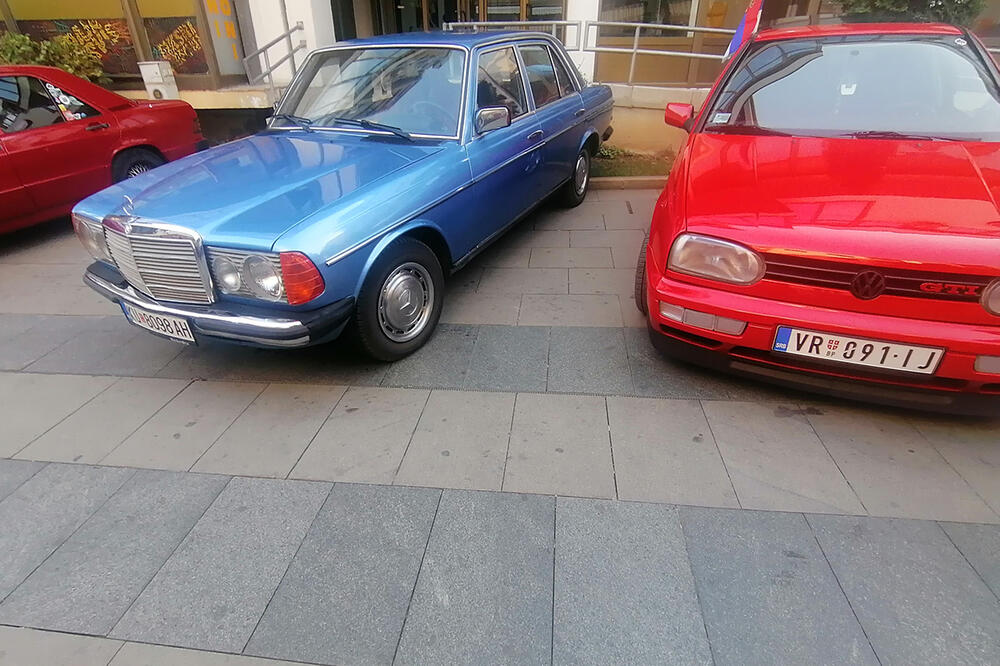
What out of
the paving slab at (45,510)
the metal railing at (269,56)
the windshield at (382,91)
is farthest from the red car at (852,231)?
the metal railing at (269,56)

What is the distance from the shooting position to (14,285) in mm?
4422

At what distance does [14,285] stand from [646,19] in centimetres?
911

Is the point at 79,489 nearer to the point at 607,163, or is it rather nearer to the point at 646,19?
the point at 607,163

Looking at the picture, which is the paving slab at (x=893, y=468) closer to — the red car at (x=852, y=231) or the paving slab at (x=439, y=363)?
the red car at (x=852, y=231)

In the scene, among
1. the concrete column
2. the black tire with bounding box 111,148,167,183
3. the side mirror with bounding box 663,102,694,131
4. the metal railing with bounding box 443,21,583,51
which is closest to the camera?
the side mirror with bounding box 663,102,694,131

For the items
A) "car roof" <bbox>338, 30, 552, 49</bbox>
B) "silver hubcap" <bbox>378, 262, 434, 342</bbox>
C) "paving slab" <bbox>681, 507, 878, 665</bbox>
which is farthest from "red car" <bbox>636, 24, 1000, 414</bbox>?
"car roof" <bbox>338, 30, 552, 49</bbox>

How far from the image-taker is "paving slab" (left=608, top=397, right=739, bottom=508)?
221 cm

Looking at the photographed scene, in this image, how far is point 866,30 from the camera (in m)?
3.36

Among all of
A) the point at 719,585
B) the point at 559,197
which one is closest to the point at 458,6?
the point at 559,197

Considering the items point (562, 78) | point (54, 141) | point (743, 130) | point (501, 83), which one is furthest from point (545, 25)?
point (54, 141)

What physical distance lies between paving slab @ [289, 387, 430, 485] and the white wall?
755 cm

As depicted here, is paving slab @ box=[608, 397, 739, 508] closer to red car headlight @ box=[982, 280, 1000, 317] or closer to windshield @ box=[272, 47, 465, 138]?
red car headlight @ box=[982, 280, 1000, 317]

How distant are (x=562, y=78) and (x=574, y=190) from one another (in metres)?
1.09

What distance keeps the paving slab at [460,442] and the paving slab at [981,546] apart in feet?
5.82
